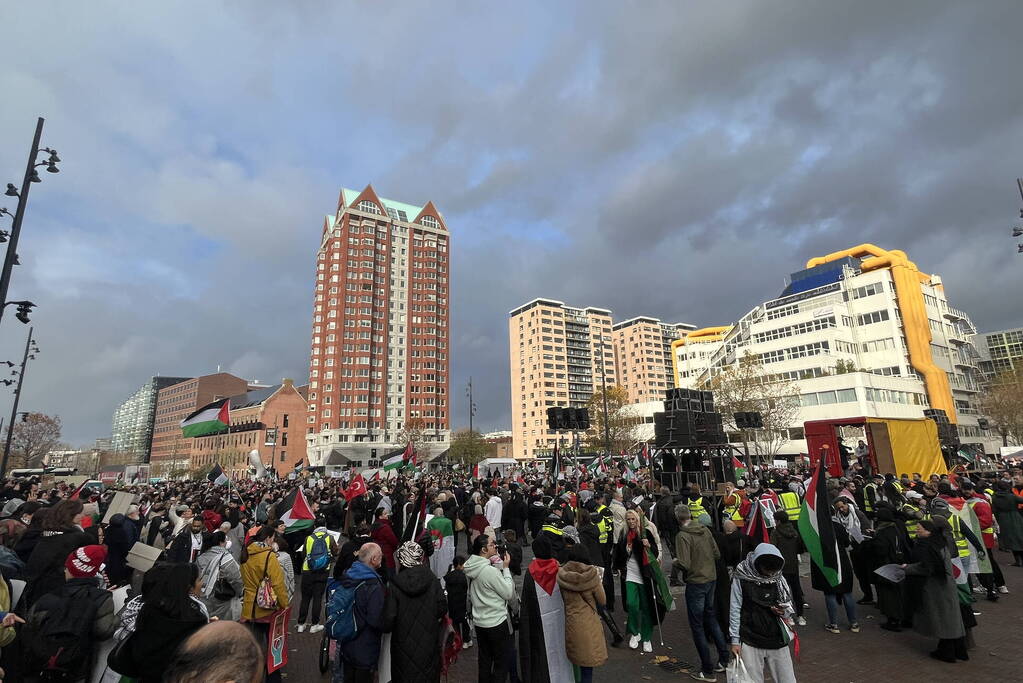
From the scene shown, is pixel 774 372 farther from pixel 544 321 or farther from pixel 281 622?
pixel 544 321

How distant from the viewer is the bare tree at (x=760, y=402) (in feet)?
160

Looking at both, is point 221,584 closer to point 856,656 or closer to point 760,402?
point 856,656

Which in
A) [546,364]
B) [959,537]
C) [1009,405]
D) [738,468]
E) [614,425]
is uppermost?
[546,364]

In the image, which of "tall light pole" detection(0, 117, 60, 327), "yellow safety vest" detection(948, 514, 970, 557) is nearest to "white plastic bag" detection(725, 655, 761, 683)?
"yellow safety vest" detection(948, 514, 970, 557)

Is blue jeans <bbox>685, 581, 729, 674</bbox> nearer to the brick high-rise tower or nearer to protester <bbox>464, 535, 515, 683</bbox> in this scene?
protester <bbox>464, 535, 515, 683</bbox>

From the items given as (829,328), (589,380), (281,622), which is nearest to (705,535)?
(281,622)

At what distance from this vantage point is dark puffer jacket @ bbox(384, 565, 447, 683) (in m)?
4.80

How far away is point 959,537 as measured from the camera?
26.8 ft

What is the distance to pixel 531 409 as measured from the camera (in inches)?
5374

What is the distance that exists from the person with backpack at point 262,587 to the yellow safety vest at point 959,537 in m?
10.1

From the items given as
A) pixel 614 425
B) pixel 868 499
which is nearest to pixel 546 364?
pixel 614 425

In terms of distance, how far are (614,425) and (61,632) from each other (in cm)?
6441

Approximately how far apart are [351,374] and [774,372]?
6753 centimetres

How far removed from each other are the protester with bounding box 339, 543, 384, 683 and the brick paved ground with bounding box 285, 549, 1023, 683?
2343 millimetres
